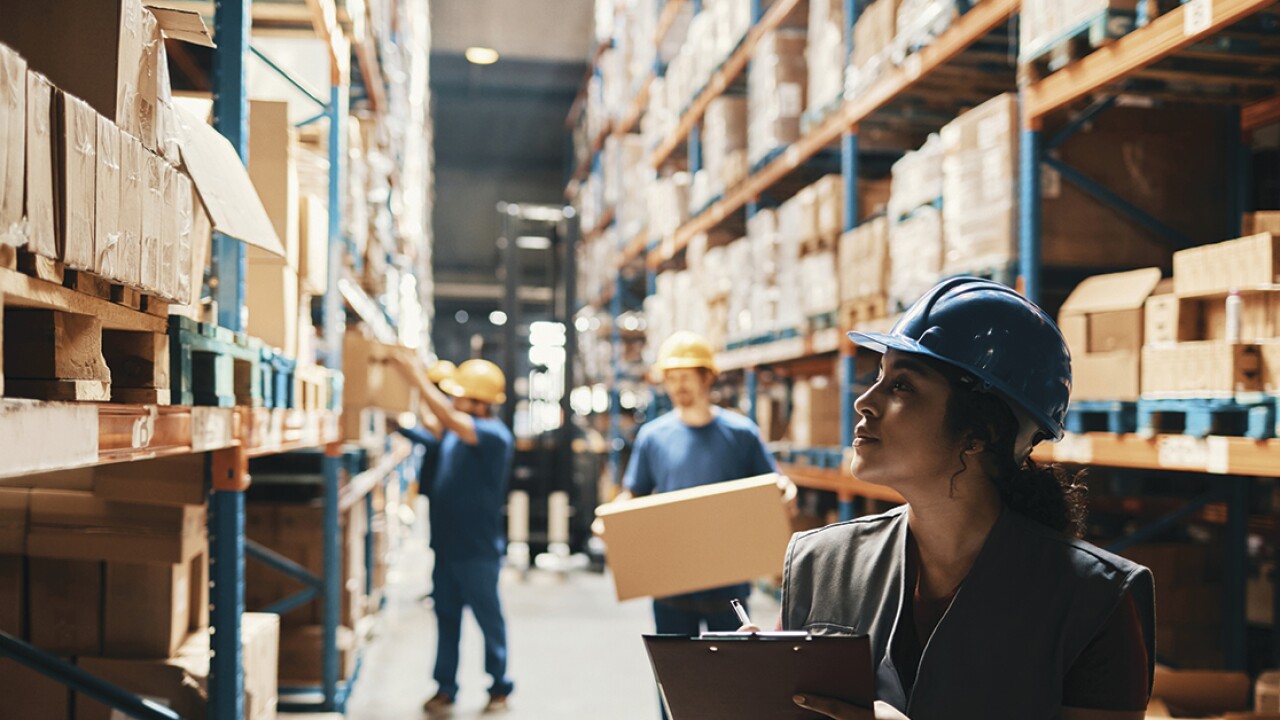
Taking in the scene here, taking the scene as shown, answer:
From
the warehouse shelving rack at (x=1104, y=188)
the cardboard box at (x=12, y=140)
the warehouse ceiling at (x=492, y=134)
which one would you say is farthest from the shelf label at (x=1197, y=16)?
the warehouse ceiling at (x=492, y=134)

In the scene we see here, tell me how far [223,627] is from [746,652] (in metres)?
2.06

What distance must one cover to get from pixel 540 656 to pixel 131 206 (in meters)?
6.09

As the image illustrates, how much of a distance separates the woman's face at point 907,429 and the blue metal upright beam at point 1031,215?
2.52m

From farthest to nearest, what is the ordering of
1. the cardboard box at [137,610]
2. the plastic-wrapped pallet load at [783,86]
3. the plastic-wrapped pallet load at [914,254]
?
the plastic-wrapped pallet load at [783,86] < the plastic-wrapped pallet load at [914,254] < the cardboard box at [137,610]

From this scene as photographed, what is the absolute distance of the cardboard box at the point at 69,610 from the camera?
3.38 meters

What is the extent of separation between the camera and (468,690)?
6.59m

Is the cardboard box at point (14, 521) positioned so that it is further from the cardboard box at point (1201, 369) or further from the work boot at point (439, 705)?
the cardboard box at point (1201, 369)

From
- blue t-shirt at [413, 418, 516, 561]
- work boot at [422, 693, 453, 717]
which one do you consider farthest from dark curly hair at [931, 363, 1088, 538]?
work boot at [422, 693, 453, 717]

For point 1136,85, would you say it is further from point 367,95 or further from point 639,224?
point 639,224

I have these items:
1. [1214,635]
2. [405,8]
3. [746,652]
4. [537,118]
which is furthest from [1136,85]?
[537,118]

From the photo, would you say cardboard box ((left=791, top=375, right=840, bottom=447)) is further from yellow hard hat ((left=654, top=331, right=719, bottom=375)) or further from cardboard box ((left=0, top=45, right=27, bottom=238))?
cardboard box ((left=0, top=45, right=27, bottom=238))

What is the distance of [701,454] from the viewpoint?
5.05m

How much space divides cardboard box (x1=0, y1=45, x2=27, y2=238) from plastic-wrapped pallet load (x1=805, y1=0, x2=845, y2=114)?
559 cm

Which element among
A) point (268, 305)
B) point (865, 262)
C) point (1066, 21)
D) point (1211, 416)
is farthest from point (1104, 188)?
point (268, 305)
